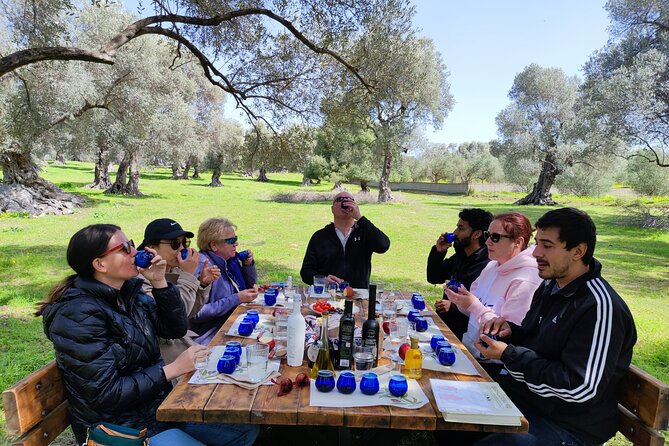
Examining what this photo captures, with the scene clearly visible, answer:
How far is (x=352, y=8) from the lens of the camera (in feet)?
23.9

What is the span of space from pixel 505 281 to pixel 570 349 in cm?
114

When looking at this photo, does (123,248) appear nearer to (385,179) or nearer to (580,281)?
(580,281)

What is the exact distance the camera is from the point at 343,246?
15.9 feet

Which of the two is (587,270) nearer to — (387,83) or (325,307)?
(325,307)

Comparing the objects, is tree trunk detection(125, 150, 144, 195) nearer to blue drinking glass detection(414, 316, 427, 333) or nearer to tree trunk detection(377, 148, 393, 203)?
tree trunk detection(377, 148, 393, 203)

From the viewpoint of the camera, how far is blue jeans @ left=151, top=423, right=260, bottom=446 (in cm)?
224

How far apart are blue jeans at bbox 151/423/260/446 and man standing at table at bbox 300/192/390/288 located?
2.43m

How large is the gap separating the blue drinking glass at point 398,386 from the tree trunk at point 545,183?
104 feet

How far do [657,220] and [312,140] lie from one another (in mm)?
17452

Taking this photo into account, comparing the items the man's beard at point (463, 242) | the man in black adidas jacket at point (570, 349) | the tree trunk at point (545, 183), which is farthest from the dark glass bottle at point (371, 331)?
the tree trunk at point (545, 183)

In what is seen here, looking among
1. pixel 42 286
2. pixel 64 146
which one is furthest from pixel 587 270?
pixel 64 146

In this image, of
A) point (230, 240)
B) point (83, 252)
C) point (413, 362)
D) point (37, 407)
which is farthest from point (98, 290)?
point (413, 362)

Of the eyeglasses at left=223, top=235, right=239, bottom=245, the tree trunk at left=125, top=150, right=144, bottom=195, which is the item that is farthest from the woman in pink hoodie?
the tree trunk at left=125, top=150, right=144, bottom=195

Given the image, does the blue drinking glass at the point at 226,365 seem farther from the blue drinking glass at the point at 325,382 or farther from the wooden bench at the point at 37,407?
the wooden bench at the point at 37,407
